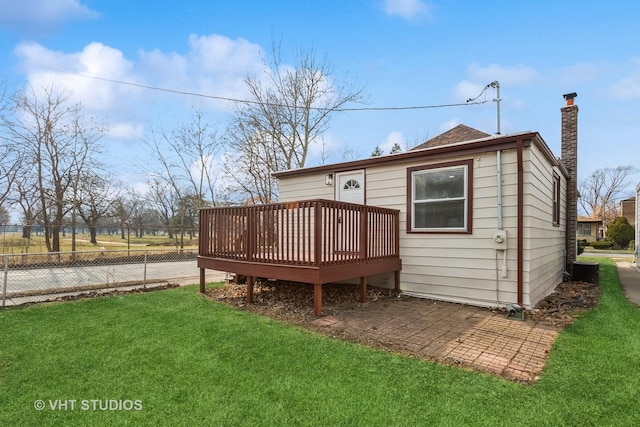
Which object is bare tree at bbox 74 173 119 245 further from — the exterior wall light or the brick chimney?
the brick chimney

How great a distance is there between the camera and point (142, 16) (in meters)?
7.99

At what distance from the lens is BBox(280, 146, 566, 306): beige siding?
4902 mm

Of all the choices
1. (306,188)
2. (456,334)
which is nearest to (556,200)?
(456,334)

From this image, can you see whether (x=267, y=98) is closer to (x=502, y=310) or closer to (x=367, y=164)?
(x=367, y=164)

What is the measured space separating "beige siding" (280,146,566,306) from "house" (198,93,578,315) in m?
0.02

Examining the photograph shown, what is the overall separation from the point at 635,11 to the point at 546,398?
8919 millimetres

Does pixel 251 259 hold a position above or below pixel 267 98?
below

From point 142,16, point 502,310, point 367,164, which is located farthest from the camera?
point 142,16

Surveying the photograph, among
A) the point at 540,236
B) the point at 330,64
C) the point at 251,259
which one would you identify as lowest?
the point at 251,259

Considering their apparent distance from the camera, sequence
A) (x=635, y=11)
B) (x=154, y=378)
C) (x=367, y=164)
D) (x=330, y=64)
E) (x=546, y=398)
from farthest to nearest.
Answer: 1. (x=330, y=64)
2. (x=635, y=11)
3. (x=367, y=164)
4. (x=154, y=378)
5. (x=546, y=398)

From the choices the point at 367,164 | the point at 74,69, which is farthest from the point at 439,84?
the point at 74,69

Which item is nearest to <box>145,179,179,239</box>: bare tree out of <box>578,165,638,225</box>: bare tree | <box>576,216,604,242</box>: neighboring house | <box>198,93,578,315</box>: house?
<box>198,93,578,315</box>: house

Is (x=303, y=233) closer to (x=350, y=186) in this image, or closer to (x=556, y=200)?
(x=350, y=186)

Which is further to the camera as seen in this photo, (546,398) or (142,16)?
(142,16)
